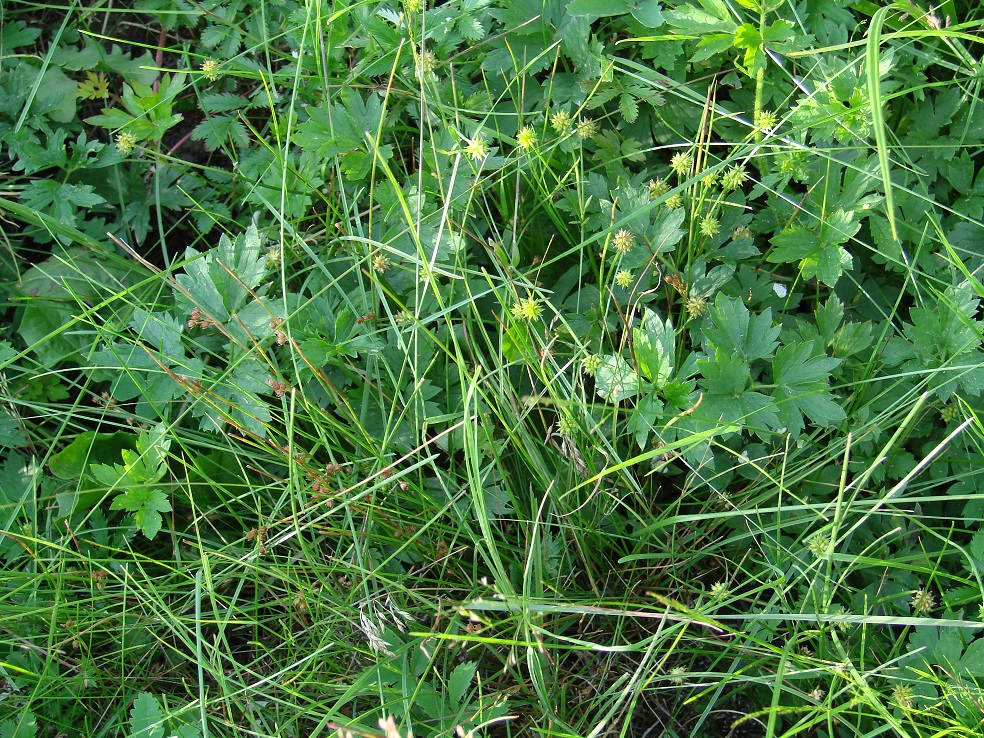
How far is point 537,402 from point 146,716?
1.18m

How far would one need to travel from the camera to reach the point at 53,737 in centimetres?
198

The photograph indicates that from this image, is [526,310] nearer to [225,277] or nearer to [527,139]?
[527,139]

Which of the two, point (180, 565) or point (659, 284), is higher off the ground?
point (659, 284)

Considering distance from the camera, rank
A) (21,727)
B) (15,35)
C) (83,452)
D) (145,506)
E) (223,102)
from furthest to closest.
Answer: (15,35) < (223,102) < (83,452) < (145,506) < (21,727)

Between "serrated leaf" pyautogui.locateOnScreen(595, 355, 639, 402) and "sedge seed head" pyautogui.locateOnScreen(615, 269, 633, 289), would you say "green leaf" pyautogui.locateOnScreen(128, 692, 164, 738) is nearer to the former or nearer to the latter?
"serrated leaf" pyautogui.locateOnScreen(595, 355, 639, 402)

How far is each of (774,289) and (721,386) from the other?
0.41 meters

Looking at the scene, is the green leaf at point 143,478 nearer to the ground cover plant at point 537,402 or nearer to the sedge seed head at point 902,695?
the ground cover plant at point 537,402

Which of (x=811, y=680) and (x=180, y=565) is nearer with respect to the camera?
(x=811, y=680)

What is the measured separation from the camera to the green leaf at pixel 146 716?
5.96 ft

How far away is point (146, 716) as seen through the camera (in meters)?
1.82

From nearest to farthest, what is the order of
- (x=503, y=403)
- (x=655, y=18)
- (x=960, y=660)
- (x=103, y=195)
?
(x=960, y=660), (x=503, y=403), (x=655, y=18), (x=103, y=195)

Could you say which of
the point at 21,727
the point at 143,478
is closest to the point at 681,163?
the point at 143,478

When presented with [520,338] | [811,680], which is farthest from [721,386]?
[811,680]

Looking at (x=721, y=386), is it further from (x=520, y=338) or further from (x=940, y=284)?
(x=940, y=284)
